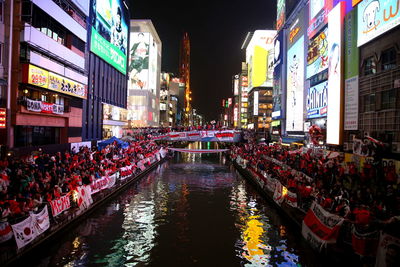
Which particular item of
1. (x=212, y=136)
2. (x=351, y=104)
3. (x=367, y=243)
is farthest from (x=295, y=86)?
(x=367, y=243)

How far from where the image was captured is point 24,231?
1187 centimetres

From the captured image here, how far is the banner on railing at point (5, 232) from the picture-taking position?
1112cm

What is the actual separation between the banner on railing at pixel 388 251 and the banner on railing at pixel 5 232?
1142 cm

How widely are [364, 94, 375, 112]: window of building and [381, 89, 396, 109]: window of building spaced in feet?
4.72

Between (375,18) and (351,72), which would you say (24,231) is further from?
(351,72)

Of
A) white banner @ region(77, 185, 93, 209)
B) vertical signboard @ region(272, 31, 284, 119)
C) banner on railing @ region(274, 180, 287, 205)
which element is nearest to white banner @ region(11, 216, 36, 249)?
white banner @ region(77, 185, 93, 209)

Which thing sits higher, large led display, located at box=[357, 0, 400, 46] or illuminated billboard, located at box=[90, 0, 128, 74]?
illuminated billboard, located at box=[90, 0, 128, 74]

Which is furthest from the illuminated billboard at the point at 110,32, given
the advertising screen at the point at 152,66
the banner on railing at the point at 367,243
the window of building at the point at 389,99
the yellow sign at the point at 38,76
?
the banner on railing at the point at 367,243

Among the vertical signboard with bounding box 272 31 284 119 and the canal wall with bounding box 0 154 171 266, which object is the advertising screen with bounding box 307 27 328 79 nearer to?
the vertical signboard with bounding box 272 31 284 119

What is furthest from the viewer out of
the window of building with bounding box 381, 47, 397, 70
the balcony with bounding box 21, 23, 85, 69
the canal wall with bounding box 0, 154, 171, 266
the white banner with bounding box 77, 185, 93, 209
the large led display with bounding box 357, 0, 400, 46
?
the balcony with bounding box 21, 23, 85, 69

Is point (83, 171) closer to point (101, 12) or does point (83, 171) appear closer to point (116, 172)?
point (116, 172)

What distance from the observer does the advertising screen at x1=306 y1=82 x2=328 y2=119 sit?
3838 centimetres

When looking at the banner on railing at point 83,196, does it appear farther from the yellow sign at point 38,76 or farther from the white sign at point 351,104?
the white sign at point 351,104

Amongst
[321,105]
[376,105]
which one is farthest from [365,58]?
[321,105]
